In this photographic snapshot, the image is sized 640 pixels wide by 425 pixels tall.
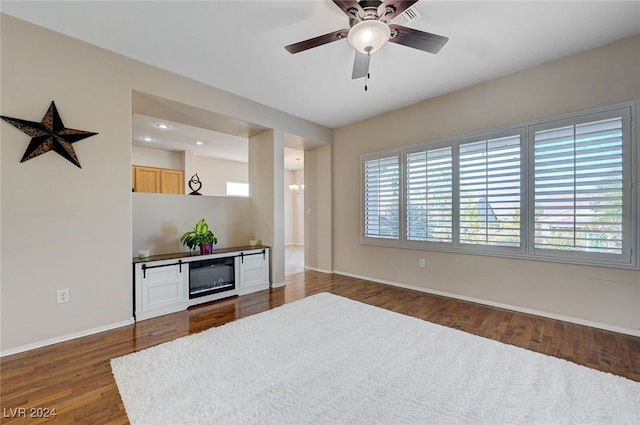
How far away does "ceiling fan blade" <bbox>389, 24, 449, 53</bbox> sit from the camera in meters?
2.00

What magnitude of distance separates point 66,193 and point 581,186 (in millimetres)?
5125

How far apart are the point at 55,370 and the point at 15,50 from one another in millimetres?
2682

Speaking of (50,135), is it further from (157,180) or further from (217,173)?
(217,173)

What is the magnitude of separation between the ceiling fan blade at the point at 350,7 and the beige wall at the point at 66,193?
91.9 inches

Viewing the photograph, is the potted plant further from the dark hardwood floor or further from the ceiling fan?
the ceiling fan

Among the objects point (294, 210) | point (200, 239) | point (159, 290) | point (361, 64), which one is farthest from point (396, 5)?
point (294, 210)

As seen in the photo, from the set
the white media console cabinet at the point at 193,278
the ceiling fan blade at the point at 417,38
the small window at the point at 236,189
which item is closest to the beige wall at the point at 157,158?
the small window at the point at 236,189

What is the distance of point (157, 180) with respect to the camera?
6469mm

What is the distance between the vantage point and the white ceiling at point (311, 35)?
2178 millimetres

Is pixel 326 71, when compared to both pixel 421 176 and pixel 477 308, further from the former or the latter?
pixel 477 308

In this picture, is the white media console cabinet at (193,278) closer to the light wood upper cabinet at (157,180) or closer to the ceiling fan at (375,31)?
the ceiling fan at (375,31)

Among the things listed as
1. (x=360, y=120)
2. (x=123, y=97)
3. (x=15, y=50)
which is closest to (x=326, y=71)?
(x=360, y=120)

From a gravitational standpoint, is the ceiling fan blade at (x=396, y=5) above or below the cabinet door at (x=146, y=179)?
above

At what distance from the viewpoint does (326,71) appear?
3135mm
